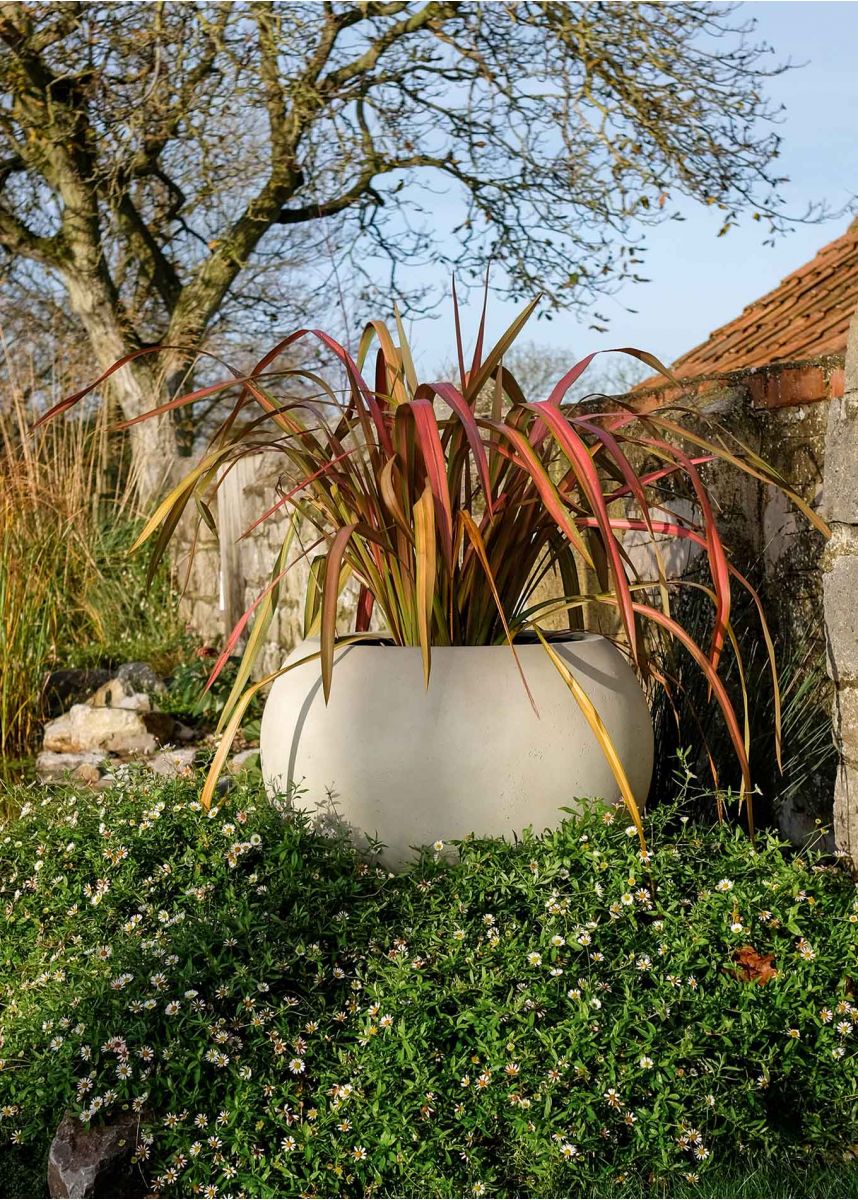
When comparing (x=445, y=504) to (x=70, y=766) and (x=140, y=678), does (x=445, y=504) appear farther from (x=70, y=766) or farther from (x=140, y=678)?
(x=140, y=678)

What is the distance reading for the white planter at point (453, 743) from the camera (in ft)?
7.66

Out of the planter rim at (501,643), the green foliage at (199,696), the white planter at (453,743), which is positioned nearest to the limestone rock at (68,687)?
the green foliage at (199,696)

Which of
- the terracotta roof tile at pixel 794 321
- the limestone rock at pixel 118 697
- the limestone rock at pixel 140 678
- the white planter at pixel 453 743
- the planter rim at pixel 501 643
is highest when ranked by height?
the terracotta roof tile at pixel 794 321

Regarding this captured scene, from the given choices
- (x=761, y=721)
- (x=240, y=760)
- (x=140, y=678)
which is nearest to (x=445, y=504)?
(x=761, y=721)

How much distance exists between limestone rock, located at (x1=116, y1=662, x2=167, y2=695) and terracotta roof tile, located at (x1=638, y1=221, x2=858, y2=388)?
2840 millimetres

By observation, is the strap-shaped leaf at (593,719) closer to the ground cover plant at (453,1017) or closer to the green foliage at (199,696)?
the ground cover plant at (453,1017)

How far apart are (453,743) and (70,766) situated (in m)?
2.48

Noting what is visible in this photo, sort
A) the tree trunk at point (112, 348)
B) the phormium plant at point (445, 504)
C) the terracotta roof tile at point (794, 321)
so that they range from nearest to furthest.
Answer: the phormium plant at point (445, 504), the terracotta roof tile at point (794, 321), the tree trunk at point (112, 348)

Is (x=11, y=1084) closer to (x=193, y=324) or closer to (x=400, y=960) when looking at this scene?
(x=400, y=960)

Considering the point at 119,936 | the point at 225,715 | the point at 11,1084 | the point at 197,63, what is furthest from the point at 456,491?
the point at 197,63

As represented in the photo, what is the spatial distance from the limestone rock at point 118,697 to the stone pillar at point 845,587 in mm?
3262

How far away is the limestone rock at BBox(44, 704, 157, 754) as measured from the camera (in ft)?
15.2

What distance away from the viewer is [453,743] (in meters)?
2.32

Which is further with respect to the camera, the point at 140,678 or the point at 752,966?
the point at 140,678
